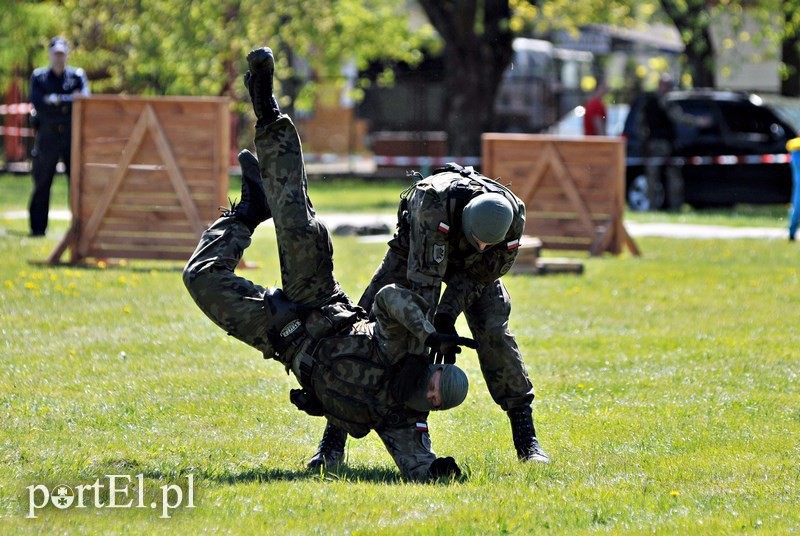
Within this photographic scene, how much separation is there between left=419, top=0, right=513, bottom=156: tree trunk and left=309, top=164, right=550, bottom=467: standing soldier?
20057 millimetres

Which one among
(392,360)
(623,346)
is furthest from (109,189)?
(392,360)

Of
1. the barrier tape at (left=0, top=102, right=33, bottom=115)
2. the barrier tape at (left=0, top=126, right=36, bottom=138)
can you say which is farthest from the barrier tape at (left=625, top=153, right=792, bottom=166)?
the barrier tape at (left=0, top=126, right=36, bottom=138)

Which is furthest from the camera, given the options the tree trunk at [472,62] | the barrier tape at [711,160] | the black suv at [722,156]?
the tree trunk at [472,62]

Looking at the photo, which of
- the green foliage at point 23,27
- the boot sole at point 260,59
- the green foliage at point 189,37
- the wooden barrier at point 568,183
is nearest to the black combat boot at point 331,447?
the boot sole at point 260,59

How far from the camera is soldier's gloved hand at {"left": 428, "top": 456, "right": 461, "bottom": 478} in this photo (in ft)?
20.7

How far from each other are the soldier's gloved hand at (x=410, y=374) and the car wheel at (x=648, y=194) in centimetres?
1820

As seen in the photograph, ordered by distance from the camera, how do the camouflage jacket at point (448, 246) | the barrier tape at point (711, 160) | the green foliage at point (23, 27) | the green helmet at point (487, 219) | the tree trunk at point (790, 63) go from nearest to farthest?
the green helmet at point (487, 219) → the camouflage jacket at point (448, 246) → the barrier tape at point (711, 160) → the tree trunk at point (790, 63) → the green foliage at point (23, 27)

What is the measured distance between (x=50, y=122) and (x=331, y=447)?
10674 mm

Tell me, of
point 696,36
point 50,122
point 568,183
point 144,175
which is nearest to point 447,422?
point 144,175

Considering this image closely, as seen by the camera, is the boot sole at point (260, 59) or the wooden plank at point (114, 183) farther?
the wooden plank at point (114, 183)

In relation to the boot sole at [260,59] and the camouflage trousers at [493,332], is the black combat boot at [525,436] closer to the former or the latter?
the camouflage trousers at [493,332]

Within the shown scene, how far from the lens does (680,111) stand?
2428 centimetres

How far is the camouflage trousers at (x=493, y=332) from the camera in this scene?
6.77 m

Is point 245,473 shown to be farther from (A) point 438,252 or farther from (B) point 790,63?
(B) point 790,63
